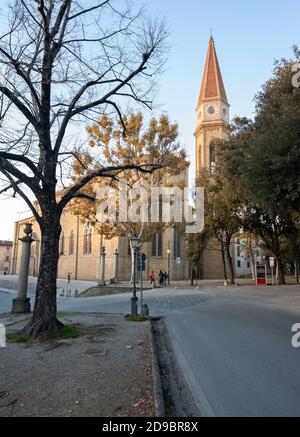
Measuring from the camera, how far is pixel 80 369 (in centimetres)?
716

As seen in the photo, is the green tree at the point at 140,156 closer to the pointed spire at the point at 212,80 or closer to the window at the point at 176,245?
the window at the point at 176,245

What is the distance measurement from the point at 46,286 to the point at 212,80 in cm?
6319

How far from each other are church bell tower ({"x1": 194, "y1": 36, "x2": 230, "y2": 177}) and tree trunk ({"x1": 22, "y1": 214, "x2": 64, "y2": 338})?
52.3 metres

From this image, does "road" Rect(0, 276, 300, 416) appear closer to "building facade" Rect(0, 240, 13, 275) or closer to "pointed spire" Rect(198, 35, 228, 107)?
"pointed spire" Rect(198, 35, 228, 107)

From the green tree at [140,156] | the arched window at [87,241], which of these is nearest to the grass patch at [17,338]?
the green tree at [140,156]

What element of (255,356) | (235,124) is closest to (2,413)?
(255,356)

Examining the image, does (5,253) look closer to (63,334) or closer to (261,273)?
(261,273)

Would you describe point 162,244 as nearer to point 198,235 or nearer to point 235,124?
point 198,235

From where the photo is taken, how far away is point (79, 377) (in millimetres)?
6617

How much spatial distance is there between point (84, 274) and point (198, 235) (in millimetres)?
23277

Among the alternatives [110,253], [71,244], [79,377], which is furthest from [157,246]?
[79,377]

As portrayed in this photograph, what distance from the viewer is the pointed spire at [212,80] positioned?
6562 cm

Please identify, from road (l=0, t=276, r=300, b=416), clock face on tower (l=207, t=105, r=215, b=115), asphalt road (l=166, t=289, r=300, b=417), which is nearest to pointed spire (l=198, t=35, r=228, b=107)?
clock face on tower (l=207, t=105, r=215, b=115)

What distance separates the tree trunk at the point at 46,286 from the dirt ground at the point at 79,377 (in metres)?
0.80
